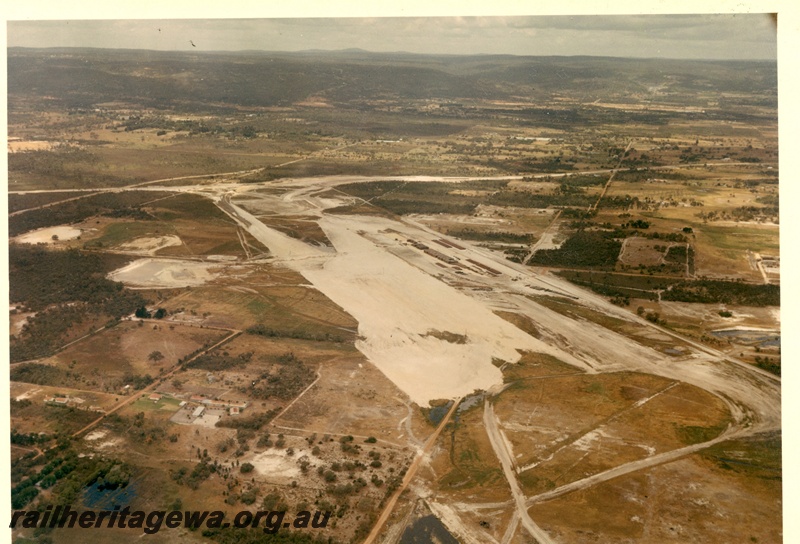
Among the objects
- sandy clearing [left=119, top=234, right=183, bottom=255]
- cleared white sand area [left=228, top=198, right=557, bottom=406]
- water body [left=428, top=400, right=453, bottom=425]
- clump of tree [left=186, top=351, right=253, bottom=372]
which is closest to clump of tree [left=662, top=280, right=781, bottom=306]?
cleared white sand area [left=228, top=198, right=557, bottom=406]

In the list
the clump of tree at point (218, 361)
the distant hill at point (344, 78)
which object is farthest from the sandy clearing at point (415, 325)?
the distant hill at point (344, 78)

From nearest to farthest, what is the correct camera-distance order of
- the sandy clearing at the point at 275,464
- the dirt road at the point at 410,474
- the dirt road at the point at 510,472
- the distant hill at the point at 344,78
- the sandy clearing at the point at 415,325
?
the dirt road at the point at 510,472, the dirt road at the point at 410,474, the sandy clearing at the point at 275,464, the sandy clearing at the point at 415,325, the distant hill at the point at 344,78

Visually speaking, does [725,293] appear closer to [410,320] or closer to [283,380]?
[410,320]

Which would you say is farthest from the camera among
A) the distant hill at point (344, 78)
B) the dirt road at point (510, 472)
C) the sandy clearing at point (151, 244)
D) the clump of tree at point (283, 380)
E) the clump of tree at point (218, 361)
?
the distant hill at point (344, 78)

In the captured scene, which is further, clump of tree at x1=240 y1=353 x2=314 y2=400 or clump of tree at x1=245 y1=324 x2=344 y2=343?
clump of tree at x1=245 y1=324 x2=344 y2=343

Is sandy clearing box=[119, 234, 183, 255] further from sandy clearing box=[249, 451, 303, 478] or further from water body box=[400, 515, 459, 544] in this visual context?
water body box=[400, 515, 459, 544]

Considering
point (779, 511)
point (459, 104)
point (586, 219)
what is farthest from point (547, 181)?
point (779, 511)

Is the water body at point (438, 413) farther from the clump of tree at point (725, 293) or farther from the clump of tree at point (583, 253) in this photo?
the clump of tree at point (583, 253)
